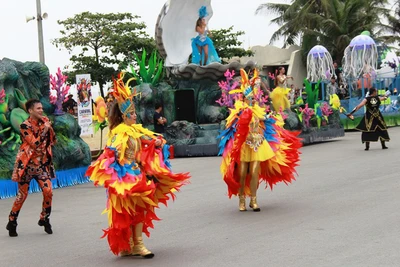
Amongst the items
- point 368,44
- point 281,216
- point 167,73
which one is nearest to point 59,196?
point 281,216

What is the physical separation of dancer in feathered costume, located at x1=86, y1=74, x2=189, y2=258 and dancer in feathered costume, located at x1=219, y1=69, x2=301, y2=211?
272cm

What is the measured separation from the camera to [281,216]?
9.77 meters

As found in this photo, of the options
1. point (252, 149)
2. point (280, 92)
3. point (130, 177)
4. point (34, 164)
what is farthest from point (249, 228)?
point (280, 92)

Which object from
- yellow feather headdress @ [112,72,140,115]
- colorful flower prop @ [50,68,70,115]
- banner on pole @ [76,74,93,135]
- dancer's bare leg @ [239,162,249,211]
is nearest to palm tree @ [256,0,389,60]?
banner on pole @ [76,74,93,135]

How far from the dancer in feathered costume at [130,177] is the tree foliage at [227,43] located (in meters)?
37.4

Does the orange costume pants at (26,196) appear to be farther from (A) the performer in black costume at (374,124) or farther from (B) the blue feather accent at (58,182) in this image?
(A) the performer in black costume at (374,124)

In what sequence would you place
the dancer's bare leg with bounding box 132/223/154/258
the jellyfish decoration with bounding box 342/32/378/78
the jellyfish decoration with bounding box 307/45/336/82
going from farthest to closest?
the jellyfish decoration with bounding box 307/45/336/82 < the jellyfish decoration with bounding box 342/32/378/78 < the dancer's bare leg with bounding box 132/223/154/258

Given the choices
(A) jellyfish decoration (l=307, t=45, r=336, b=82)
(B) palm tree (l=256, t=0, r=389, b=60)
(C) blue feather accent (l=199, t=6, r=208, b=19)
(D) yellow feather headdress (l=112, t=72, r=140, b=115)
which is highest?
(B) palm tree (l=256, t=0, r=389, b=60)

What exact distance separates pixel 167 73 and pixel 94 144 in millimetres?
4069

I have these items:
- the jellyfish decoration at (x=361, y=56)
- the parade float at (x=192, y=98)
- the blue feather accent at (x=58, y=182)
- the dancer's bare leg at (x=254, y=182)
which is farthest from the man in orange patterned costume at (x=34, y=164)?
the jellyfish decoration at (x=361, y=56)

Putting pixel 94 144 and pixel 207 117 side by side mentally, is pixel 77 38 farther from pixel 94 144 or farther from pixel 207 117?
pixel 207 117

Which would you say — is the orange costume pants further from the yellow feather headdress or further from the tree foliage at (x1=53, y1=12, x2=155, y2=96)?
the tree foliage at (x1=53, y1=12, x2=155, y2=96)

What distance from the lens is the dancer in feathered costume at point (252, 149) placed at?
1035 centimetres

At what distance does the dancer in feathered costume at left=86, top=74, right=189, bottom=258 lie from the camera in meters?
7.36
